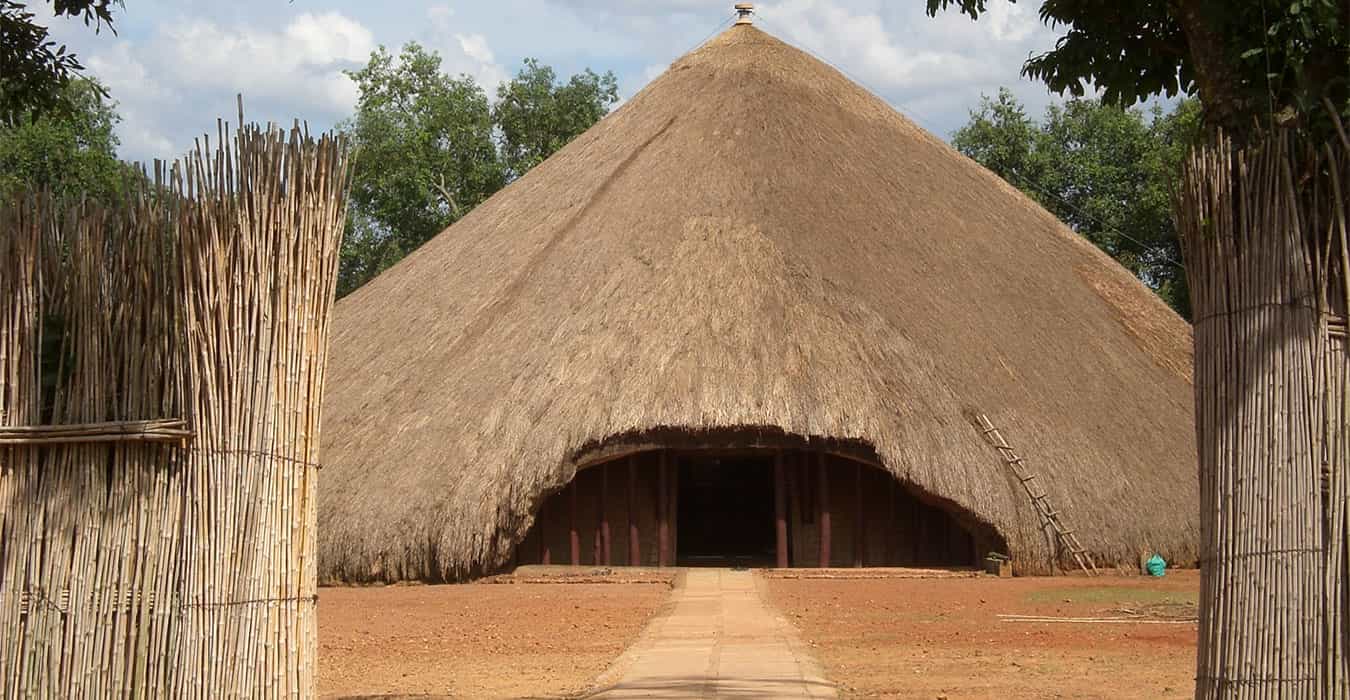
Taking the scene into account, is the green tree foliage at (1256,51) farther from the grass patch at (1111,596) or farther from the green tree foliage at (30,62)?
the grass patch at (1111,596)

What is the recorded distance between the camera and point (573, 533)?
757 inches

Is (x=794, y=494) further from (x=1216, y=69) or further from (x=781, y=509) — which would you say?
(x=1216, y=69)

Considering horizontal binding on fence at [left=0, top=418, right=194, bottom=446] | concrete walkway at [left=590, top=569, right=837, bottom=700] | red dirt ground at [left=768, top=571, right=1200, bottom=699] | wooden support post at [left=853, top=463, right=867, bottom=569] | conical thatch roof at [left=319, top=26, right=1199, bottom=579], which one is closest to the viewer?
horizontal binding on fence at [left=0, top=418, right=194, bottom=446]

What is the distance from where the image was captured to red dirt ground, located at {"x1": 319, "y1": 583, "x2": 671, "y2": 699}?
30.4 feet

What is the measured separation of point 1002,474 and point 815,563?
2712 mm

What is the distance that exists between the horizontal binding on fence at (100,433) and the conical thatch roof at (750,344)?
443 inches

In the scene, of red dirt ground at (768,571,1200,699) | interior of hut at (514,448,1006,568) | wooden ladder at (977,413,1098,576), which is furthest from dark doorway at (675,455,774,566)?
red dirt ground at (768,571,1200,699)

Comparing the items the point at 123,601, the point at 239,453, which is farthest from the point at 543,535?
the point at 239,453

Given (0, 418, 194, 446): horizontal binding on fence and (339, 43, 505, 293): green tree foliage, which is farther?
(339, 43, 505, 293): green tree foliage

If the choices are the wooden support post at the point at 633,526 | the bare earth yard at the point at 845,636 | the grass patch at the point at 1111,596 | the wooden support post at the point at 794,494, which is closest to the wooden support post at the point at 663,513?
the wooden support post at the point at 633,526

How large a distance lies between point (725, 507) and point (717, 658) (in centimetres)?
1635

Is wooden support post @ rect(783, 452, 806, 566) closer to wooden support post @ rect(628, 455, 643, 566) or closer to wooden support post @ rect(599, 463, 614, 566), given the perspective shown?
wooden support post @ rect(628, 455, 643, 566)

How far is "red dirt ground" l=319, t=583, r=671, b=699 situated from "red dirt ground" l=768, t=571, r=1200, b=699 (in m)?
1.59

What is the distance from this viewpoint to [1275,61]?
20.5 feet
